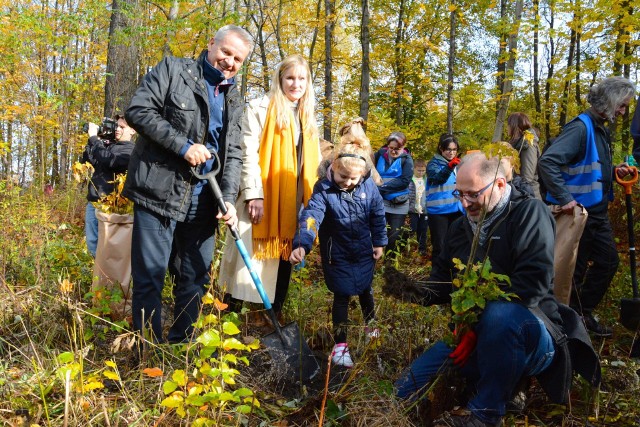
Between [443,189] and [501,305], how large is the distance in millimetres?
3401

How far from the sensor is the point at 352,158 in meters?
3.40

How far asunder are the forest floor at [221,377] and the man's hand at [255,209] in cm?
73

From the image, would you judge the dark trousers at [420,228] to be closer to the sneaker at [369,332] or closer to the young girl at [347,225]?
the young girl at [347,225]

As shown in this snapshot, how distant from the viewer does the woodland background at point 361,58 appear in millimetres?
8031

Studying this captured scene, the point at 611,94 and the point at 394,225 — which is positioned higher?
the point at 611,94

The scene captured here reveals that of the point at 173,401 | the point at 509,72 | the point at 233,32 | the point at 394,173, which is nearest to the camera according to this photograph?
the point at 173,401

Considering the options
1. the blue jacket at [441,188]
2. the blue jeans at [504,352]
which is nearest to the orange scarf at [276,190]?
the blue jeans at [504,352]

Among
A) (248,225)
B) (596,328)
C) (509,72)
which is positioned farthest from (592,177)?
(509,72)

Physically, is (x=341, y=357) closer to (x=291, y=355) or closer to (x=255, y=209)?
(x=291, y=355)

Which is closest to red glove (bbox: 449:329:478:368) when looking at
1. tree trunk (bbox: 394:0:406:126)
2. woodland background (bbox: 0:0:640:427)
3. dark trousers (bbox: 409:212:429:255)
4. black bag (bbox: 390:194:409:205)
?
woodland background (bbox: 0:0:640:427)

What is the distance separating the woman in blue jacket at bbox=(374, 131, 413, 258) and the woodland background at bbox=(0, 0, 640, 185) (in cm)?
237

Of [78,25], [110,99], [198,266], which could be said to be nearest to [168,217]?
[198,266]

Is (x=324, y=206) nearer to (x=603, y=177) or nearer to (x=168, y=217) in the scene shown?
(x=168, y=217)

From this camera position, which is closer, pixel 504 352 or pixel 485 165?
pixel 504 352
